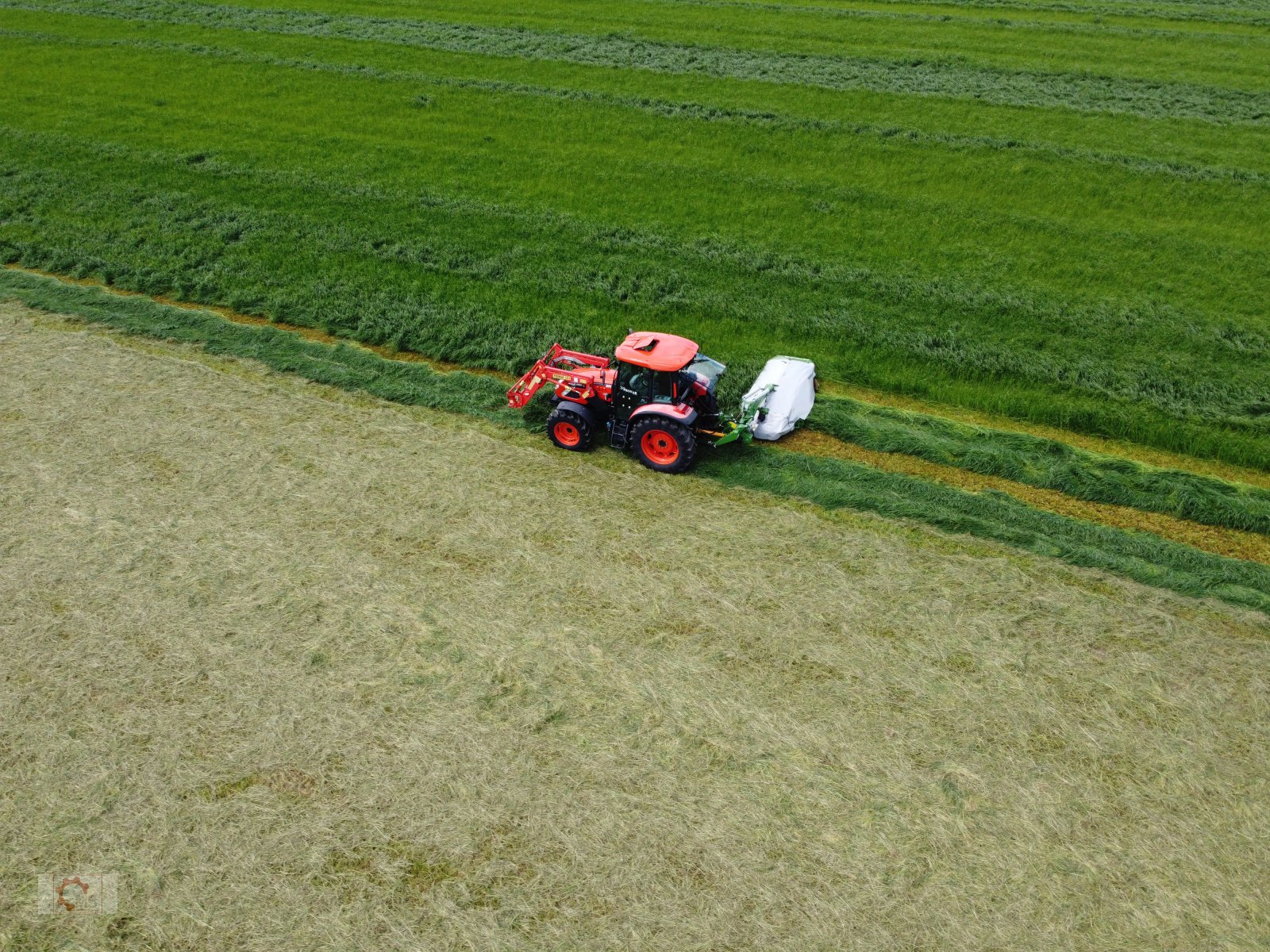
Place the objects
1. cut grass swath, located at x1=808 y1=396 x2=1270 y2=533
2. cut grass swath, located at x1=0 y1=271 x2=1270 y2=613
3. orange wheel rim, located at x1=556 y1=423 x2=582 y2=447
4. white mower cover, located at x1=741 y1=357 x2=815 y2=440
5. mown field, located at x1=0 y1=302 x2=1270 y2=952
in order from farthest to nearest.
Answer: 1. white mower cover, located at x1=741 y1=357 x2=815 y2=440
2. orange wheel rim, located at x1=556 y1=423 x2=582 y2=447
3. cut grass swath, located at x1=808 y1=396 x2=1270 y2=533
4. cut grass swath, located at x1=0 y1=271 x2=1270 y2=613
5. mown field, located at x1=0 y1=302 x2=1270 y2=952

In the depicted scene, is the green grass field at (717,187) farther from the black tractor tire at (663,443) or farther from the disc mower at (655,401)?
the black tractor tire at (663,443)

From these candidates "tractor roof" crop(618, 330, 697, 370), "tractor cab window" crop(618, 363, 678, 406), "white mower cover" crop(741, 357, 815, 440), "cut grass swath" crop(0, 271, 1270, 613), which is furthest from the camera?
"white mower cover" crop(741, 357, 815, 440)

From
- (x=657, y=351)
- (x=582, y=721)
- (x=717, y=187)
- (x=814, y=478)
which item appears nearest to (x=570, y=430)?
(x=657, y=351)

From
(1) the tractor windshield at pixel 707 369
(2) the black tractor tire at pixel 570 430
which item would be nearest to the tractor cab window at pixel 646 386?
(1) the tractor windshield at pixel 707 369

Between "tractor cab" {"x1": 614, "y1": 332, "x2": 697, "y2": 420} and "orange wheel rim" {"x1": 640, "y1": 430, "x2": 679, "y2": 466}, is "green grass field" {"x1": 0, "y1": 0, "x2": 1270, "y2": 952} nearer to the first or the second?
"orange wheel rim" {"x1": 640, "y1": 430, "x2": 679, "y2": 466}

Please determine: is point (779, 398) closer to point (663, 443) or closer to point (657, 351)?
point (663, 443)

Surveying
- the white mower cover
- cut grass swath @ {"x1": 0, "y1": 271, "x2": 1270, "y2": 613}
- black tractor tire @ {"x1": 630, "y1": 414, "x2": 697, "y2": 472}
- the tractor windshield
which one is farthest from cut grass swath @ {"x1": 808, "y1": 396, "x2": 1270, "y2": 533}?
black tractor tire @ {"x1": 630, "y1": 414, "x2": 697, "y2": 472}
